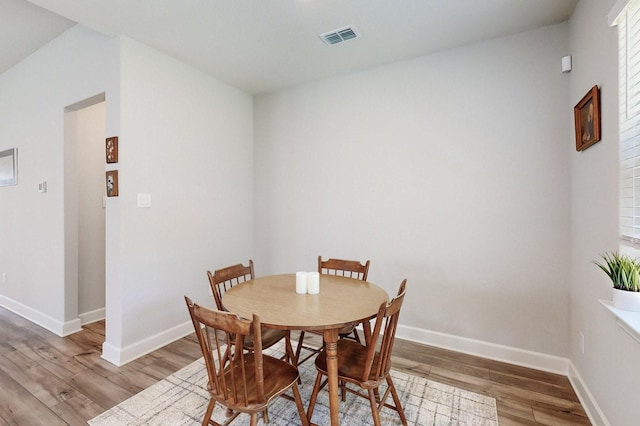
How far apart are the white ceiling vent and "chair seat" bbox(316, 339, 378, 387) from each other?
2.28m

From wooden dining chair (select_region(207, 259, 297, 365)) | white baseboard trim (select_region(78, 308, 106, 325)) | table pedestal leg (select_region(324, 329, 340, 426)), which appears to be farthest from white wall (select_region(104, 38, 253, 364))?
table pedestal leg (select_region(324, 329, 340, 426))

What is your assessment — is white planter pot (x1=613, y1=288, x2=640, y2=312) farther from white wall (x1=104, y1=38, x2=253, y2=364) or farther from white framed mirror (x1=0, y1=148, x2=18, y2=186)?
white framed mirror (x1=0, y1=148, x2=18, y2=186)

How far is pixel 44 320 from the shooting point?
3133mm

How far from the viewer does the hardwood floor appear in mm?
1820

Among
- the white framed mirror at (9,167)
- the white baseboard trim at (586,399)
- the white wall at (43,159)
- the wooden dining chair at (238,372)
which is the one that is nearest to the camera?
the wooden dining chair at (238,372)

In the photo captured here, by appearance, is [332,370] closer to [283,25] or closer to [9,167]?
[283,25]

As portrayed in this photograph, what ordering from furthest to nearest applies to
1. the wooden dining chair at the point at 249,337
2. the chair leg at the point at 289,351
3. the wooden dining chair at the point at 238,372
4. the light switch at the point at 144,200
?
the light switch at the point at 144,200 → the chair leg at the point at 289,351 → the wooden dining chair at the point at 249,337 → the wooden dining chair at the point at 238,372

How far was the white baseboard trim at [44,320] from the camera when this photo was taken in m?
2.95

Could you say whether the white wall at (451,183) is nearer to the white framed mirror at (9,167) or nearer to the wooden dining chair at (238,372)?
the wooden dining chair at (238,372)

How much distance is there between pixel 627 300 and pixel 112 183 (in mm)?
3297

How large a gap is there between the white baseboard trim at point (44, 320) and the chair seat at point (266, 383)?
95.9 inches

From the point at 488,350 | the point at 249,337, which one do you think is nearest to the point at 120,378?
the point at 249,337

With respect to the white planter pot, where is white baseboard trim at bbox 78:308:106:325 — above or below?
below

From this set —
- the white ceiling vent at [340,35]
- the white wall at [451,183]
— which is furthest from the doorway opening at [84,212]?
the white ceiling vent at [340,35]
